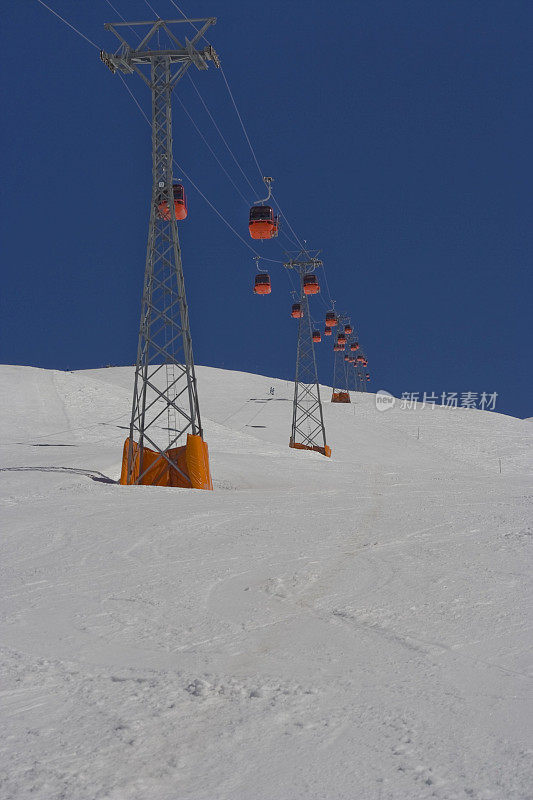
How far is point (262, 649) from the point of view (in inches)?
160

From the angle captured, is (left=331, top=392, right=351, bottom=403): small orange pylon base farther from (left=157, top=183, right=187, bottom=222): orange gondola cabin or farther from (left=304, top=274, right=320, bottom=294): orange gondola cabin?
(left=157, top=183, right=187, bottom=222): orange gondola cabin

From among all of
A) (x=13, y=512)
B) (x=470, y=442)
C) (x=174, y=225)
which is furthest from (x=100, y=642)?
(x=470, y=442)

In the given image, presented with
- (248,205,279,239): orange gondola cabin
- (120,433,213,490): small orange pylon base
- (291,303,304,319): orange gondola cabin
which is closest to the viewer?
(120,433,213,490): small orange pylon base

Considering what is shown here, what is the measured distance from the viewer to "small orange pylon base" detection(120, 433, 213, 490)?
13992mm

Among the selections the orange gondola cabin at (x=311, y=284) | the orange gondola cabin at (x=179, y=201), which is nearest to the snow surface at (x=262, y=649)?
the orange gondola cabin at (x=179, y=201)

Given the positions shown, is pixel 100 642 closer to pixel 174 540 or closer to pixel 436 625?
pixel 436 625

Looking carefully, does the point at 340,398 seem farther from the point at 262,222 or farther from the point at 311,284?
the point at 262,222

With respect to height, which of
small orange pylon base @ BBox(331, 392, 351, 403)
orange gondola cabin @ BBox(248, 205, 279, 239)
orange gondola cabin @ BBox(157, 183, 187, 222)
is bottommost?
small orange pylon base @ BBox(331, 392, 351, 403)

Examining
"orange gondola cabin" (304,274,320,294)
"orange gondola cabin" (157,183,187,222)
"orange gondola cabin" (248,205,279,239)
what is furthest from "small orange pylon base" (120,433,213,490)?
"orange gondola cabin" (304,274,320,294)

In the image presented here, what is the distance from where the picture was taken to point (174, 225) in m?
14.2

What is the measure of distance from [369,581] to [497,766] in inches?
121

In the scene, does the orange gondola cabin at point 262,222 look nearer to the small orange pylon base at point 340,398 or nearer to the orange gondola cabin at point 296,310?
the orange gondola cabin at point 296,310

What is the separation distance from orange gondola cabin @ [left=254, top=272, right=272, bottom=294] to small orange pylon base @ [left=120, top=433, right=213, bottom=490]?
1259 cm

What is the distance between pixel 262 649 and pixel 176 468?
10121 mm
